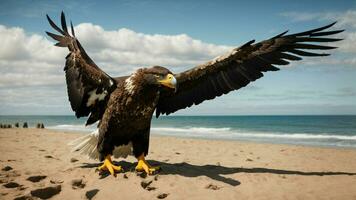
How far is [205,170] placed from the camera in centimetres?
590

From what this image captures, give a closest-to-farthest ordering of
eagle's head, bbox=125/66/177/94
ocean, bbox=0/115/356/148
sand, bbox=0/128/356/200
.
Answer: sand, bbox=0/128/356/200, eagle's head, bbox=125/66/177/94, ocean, bbox=0/115/356/148

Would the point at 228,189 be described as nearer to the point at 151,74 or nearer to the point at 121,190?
the point at 121,190

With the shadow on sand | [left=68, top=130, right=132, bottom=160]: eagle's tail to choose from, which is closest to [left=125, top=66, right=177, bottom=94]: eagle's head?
[left=68, top=130, right=132, bottom=160]: eagle's tail

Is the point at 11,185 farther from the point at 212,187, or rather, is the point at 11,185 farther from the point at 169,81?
the point at 212,187

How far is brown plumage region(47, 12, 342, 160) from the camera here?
16.7 feet

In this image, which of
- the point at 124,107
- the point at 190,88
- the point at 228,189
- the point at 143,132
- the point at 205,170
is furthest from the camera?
the point at 190,88

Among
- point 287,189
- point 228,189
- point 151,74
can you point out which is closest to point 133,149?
point 151,74

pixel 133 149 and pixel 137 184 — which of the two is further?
pixel 133 149

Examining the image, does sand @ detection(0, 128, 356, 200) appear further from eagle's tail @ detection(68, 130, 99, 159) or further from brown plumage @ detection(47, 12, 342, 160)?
brown plumage @ detection(47, 12, 342, 160)

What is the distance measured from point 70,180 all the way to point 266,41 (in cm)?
413

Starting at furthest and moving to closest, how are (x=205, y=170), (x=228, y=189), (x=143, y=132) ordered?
(x=205, y=170) < (x=143, y=132) < (x=228, y=189)

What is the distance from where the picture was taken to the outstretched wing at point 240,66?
5797 millimetres

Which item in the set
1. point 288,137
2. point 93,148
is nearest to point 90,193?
point 93,148

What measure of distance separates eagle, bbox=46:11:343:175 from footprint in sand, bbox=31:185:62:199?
88 centimetres
